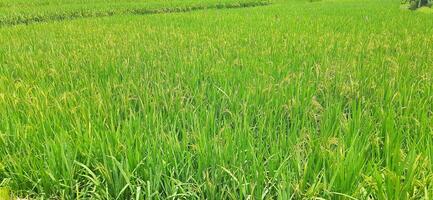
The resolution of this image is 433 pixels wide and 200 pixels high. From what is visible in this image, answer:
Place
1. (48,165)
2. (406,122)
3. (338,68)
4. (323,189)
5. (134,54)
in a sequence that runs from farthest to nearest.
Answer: (134,54) → (338,68) → (406,122) → (48,165) → (323,189)

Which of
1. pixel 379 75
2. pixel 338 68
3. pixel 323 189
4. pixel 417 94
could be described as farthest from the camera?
pixel 338 68

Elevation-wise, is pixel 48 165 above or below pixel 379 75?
below

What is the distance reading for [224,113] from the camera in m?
2.42

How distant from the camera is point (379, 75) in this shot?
112 inches

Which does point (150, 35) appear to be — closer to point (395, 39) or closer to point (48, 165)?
point (395, 39)

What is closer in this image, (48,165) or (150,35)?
(48,165)

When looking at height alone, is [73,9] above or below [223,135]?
above

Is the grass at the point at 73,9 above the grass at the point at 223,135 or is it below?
above

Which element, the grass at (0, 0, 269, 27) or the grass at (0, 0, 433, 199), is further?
the grass at (0, 0, 269, 27)

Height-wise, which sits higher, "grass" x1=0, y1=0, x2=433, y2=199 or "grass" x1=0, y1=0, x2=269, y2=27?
"grass" x1=0, y1=0, x2=269, y2=27

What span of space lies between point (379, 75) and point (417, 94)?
52cm

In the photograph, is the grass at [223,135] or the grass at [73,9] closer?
the grass at [223,135]

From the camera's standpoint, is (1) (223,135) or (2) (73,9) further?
(2) (73,9)

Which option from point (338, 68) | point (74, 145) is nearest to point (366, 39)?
point (338, 68)
